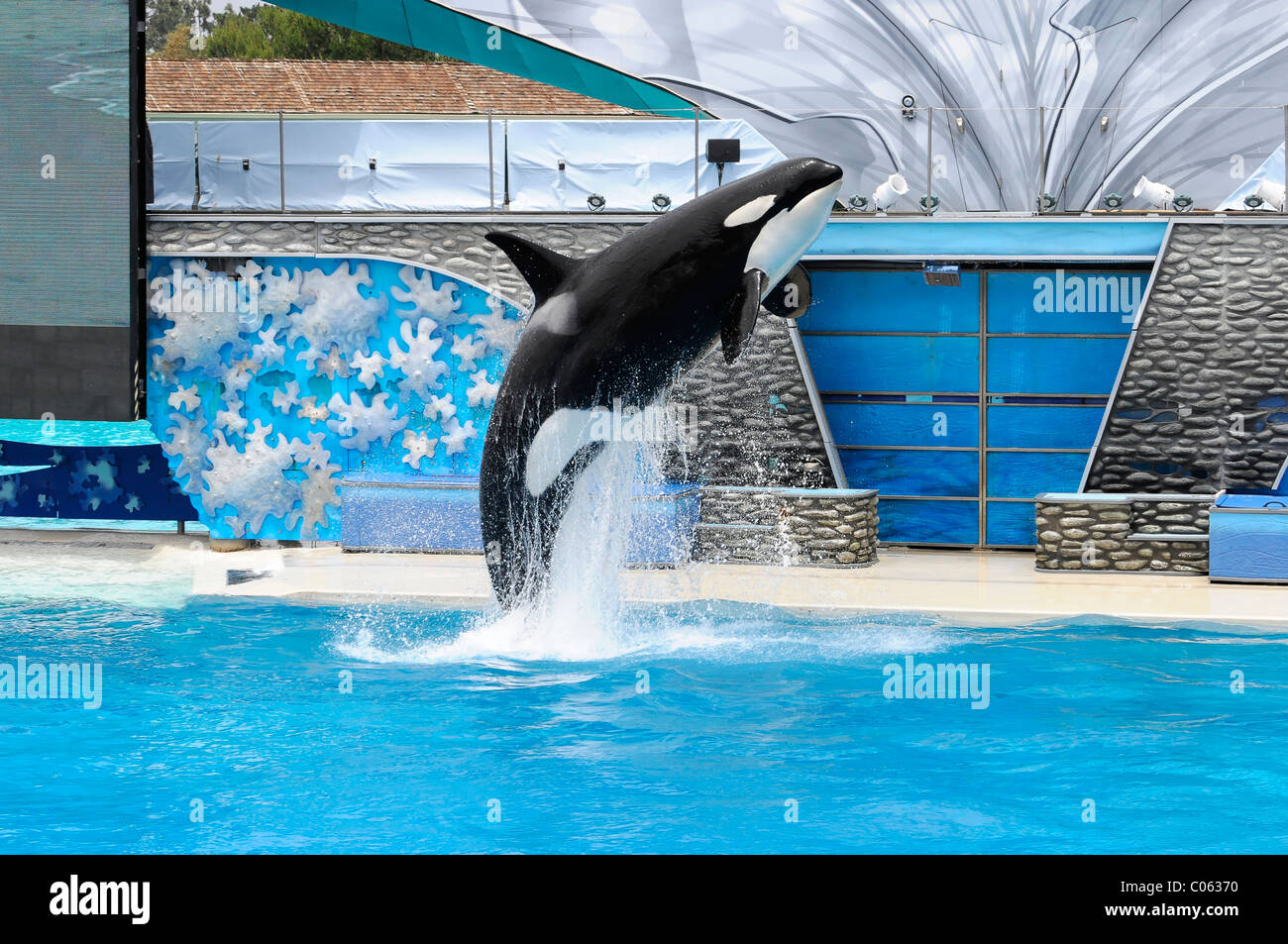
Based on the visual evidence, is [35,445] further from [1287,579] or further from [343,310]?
[1287,579]

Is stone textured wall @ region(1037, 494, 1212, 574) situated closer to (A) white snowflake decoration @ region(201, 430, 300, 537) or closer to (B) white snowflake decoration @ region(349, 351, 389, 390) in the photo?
(B) white snowflake decoration @ region(349, 351, 389, 390)

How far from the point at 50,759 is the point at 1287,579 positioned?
25.1 ft

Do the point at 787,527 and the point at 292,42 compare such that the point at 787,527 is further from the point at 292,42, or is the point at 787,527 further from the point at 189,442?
the point at 292,42

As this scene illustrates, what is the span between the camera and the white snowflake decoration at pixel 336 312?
11281 millimetres

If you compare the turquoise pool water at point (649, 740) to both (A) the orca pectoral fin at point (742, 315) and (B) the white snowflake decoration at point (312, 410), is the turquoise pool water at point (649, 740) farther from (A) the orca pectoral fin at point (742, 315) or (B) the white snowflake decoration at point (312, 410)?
(B) the white snowflake decoration at point (312, 410)

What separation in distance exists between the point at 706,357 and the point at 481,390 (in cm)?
178

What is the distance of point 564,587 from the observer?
24.6 ft

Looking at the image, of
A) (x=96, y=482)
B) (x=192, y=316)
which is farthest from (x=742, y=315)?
(x=96, y=482)

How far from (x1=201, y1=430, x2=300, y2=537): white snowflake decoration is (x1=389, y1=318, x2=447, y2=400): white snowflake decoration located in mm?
1158

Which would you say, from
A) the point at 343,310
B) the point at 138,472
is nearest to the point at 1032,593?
the point at 343,310

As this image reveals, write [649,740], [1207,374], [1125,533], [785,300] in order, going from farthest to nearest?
1. [1207,374]
2. [1125,533]
3. [785,300]
4. [649,740]

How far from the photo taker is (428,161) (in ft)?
37.8

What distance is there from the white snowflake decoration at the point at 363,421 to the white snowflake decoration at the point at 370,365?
17 cm

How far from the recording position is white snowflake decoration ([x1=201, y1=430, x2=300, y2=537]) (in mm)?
11516
